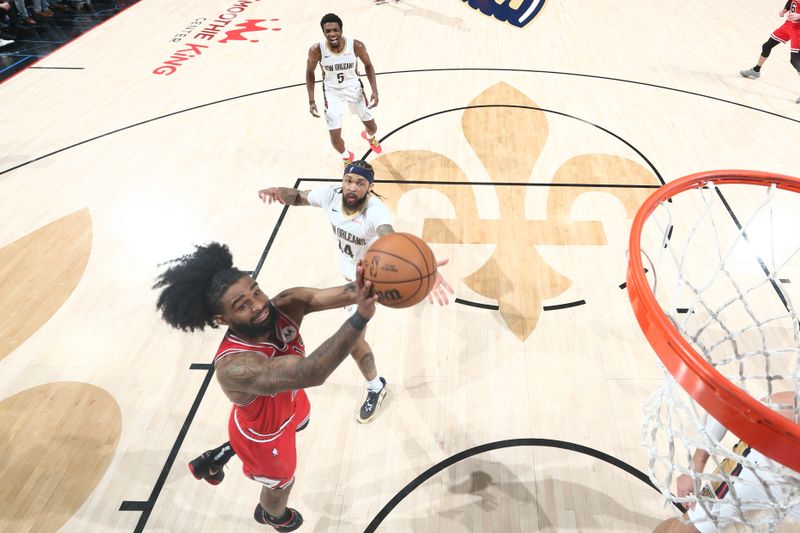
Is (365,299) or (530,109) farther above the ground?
(365,299)

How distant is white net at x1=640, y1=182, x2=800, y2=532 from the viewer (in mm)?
1985

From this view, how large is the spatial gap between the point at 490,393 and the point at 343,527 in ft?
4.13

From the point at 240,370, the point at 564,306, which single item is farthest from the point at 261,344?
the point at 564,306

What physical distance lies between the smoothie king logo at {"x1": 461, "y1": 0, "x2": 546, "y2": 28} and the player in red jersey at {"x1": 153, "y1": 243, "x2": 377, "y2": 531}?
8685 millimetres

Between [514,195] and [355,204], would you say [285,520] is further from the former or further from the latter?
[514,195]

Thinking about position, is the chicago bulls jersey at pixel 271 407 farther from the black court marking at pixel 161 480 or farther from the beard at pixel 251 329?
the black court marking at pixel 161 480

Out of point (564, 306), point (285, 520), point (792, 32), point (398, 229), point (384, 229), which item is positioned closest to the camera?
point (285, 520)

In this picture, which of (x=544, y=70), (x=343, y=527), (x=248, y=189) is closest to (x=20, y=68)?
(x=248, y=189)

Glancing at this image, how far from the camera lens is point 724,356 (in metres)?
3.49

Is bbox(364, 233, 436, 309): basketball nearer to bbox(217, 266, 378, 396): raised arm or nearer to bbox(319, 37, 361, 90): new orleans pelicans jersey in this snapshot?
bbox(217, 266, 378, 396): raised arm

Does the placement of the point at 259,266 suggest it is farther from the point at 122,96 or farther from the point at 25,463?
the point at 122,96

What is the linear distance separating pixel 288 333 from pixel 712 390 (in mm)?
1618

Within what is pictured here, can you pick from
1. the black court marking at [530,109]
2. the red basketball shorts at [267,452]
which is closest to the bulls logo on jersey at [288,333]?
the red basketball shorts at [267,452]

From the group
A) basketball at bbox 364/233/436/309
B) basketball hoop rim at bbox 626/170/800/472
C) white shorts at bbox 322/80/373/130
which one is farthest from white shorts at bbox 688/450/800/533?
white shorts at bbox 322/80/373/130
